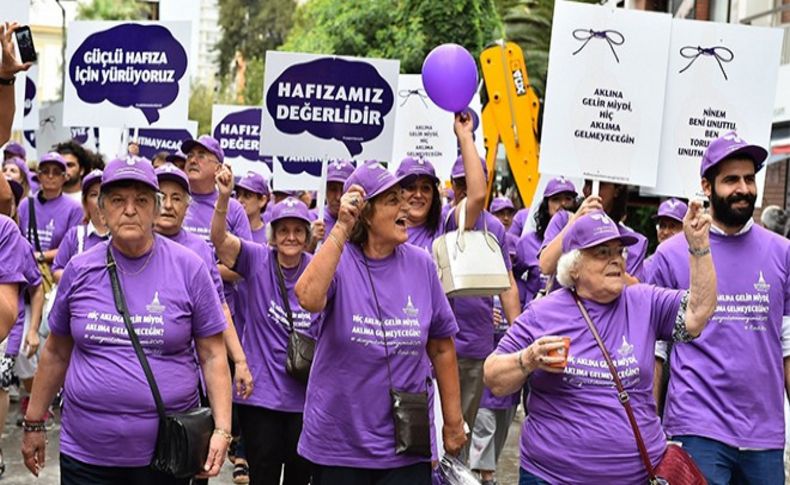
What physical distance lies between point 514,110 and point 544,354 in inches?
323

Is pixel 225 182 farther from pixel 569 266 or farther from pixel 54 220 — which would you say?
pixel 54 220

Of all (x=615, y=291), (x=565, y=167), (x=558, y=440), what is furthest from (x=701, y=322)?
(x=565, y=167)

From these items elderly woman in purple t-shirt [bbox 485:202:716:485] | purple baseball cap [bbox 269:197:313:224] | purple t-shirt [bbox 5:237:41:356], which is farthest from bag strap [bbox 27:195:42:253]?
elderly woman in purple t-shirt [bbox 485:202:716:485]

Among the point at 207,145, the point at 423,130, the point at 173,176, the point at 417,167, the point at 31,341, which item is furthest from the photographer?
the point at 423,130

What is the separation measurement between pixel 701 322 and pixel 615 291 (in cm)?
37

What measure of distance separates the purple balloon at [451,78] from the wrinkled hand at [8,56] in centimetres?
326

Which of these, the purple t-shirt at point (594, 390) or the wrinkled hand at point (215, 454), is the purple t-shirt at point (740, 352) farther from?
the wrinkled hand at point (215, 454)

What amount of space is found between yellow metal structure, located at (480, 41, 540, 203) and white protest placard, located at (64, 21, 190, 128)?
3.48 meters

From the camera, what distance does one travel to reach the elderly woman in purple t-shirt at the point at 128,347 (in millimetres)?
5355

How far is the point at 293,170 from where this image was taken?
11719mm

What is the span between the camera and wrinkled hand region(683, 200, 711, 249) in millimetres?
5441

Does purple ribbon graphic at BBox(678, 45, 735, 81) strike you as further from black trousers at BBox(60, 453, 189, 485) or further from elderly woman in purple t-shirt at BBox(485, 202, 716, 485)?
black trousers at BBox(60, 453, 189, 485)

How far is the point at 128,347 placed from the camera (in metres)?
5.36

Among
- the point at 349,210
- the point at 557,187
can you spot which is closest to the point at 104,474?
the point at 349,210
